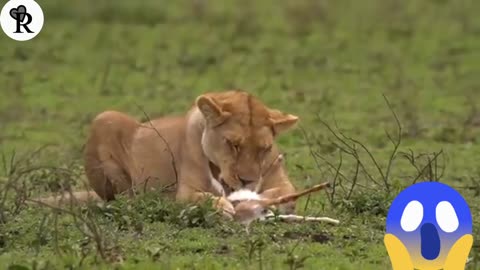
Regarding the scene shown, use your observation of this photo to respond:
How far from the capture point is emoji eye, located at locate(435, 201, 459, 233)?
6.16m

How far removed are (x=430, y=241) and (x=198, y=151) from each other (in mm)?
2660

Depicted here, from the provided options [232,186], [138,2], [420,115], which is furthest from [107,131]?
[138,2]

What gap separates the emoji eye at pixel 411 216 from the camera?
616 centimetres

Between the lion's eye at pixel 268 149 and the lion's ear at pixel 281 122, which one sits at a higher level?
the lion's ear at pixel 281 122

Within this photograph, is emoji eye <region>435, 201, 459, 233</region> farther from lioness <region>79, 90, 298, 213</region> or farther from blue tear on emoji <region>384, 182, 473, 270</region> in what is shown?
lioness <region>79, 90, 298, 213</region>

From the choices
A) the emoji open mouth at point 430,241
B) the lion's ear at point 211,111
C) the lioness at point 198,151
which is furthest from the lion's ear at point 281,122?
the emoji open mouth at point 430,241

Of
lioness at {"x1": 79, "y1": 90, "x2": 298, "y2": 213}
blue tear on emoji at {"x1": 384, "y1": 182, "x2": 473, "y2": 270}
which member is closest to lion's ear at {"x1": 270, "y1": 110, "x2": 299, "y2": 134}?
lioness at {"x1": 79, "y1": 90, "x2": 298, "y2": 213}

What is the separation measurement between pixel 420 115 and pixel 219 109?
5003 mm

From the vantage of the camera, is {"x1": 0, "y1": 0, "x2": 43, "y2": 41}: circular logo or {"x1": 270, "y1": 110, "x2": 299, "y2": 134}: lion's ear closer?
{"x1": 270, "y1": 110, "x2": 299, "y2": 134}: lion's ear

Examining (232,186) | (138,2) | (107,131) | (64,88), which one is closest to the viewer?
(232,186)

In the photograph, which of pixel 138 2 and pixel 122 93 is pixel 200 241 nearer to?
pixel 122 93

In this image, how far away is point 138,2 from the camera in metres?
18.3

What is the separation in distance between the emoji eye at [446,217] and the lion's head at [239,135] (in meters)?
2.03

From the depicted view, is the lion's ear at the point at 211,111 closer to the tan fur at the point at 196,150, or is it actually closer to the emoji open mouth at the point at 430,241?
the tan fur at the point at 196,150
